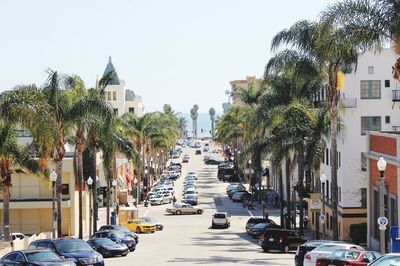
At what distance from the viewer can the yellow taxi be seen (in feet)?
206

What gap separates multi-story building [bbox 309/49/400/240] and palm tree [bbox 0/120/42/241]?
21068mm

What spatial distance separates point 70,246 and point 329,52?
14.3 meters

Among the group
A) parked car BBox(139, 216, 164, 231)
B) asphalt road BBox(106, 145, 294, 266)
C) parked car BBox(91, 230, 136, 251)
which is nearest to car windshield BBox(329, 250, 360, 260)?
asphalt road BBox(106, 145, 294, 266)

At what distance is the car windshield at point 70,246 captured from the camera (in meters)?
33.2

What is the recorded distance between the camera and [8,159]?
1857 inches

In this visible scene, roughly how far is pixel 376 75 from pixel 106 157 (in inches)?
777

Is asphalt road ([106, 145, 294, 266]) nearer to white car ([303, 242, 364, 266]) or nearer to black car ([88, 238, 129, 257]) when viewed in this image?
black car ([88, 238, 129, 257])

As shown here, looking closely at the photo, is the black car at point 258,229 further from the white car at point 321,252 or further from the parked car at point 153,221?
the white car at point 321,252

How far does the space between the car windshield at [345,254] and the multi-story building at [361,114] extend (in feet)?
96.6

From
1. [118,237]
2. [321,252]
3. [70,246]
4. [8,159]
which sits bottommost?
[118,237]

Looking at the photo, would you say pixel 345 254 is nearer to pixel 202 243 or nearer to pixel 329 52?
pixel 329 52

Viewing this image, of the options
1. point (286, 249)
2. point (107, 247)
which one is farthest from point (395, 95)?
point (107, 247)

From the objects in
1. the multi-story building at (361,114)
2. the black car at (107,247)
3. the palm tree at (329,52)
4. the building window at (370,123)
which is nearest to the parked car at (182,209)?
the multi-story building at (361,114)

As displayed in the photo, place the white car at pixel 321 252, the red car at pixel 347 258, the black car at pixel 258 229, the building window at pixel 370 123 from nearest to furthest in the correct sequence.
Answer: the red car at pixel 347 258 < the white car at pixel 321 252 < the black car at pixel 258 229 < the building window at pixel 370 123
